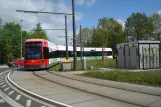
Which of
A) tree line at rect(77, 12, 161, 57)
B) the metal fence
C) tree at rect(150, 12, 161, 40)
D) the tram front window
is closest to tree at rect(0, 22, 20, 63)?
tree line at rect(77, 12, 161, 57)

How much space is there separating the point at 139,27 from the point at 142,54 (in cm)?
6942

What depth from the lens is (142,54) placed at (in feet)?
91.4

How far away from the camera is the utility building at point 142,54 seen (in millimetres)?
27797

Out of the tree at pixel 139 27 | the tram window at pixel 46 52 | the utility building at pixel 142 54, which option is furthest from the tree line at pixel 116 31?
the utility building at pixel 142 54

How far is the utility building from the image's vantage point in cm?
2780

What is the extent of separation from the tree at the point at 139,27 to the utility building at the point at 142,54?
6487 cm

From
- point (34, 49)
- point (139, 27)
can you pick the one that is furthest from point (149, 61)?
point (139, 27)

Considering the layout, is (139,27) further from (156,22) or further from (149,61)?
(149,61)

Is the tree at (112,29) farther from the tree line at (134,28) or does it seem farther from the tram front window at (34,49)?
the tram front window at (34,49)

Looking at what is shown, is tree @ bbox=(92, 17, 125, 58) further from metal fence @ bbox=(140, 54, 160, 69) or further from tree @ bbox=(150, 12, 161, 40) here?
metal fence @ bbox=(140, 54, 160, 69)

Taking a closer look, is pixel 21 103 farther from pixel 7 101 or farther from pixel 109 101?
pixel 109 101

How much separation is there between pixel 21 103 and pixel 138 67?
18.1 metres

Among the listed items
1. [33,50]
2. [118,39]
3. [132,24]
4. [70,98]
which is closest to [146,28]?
[132,24]

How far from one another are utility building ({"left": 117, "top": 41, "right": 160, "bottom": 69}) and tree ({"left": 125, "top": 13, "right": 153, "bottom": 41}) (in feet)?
213
